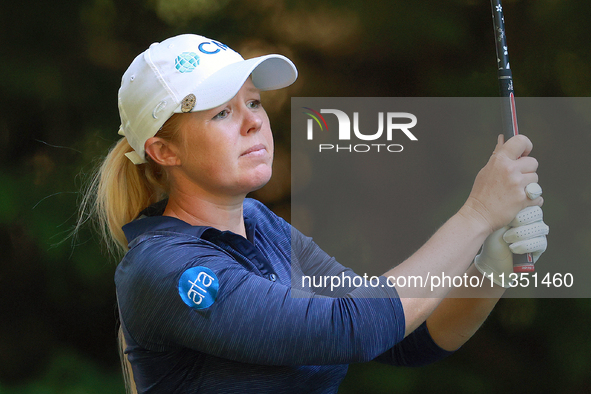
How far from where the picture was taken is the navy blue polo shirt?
0.93 m

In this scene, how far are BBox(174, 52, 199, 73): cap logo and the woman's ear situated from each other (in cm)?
14

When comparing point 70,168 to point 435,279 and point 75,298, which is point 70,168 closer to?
point 75,298

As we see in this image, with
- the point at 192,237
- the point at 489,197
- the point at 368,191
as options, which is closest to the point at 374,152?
the point at 368,191

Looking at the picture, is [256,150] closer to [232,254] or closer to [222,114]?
[222,114]

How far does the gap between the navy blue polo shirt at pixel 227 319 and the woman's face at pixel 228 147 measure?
10 centimetres

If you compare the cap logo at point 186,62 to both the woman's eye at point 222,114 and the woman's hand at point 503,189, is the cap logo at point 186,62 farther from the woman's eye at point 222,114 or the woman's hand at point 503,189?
the woman's hand at point 503,189

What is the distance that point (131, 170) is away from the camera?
1249mm

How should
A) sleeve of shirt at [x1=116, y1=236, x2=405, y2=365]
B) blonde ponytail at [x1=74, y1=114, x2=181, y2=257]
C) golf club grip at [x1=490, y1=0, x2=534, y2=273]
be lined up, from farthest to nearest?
blonde ponytail at [x1=74, y1=114, x2=181, y2=257] → golf club grip at [x1=490, y1=0, x2=534, y2=273] → sleeve of shirt at [x1=116, y1=236, x2=405, y2=365]

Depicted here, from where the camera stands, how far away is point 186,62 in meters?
1.09

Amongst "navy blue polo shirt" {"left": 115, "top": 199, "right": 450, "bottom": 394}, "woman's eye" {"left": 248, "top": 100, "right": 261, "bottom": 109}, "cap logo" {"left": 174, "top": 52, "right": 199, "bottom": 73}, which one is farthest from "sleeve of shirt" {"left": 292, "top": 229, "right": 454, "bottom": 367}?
"cap logo" {"left": 174, "top": 52, "right": 199, "bottom": 73}

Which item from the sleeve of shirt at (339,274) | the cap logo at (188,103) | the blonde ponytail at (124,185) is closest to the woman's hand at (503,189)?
the sleeve of shirt at (339,274)

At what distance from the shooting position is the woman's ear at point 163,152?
113cm

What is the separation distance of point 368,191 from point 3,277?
5.32ft

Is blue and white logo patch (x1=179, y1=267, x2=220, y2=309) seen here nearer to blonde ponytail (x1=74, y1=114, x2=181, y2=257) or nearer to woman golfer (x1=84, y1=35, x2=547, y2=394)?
woman golfer (x1=84, y1=35, x2=547, y2=394)
